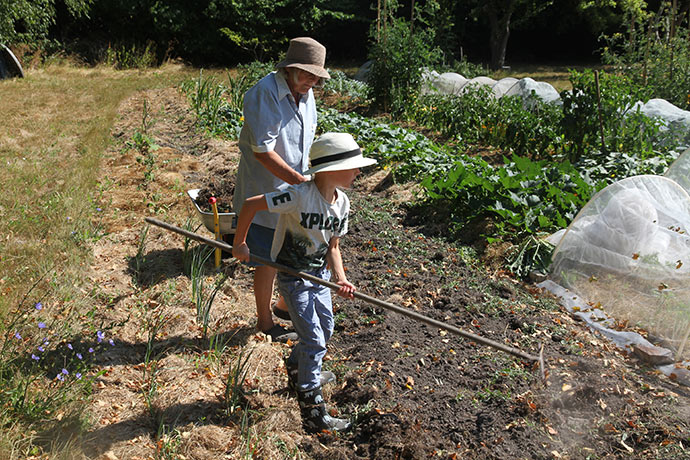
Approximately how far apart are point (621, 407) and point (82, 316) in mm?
3292

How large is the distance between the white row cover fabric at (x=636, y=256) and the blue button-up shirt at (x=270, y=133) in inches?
95.5

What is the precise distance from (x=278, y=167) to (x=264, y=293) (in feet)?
2.88

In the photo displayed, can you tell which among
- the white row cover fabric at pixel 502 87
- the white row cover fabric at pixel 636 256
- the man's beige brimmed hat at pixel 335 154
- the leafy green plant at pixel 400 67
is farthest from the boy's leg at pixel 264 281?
the leafy green plant at pixel 400 67

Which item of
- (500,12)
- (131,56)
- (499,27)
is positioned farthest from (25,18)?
(500,12)

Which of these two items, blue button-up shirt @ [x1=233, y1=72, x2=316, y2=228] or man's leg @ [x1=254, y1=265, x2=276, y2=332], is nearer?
blue button-up shirt @ [x1=233, y1=72, x2=316, y2=228]

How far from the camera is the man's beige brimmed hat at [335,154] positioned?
277 cm

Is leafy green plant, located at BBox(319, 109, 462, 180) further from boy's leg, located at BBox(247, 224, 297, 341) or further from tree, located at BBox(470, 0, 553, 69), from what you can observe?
tree, located at BBox(470, 0, 553, 69)

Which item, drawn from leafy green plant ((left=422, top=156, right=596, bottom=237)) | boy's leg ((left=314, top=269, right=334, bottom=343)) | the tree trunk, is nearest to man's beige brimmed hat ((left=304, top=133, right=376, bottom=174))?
boy's leg ((left=314, top=269, right=334, bottom=343))

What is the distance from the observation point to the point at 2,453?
7.75ft

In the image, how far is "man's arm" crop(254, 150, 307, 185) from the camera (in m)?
3.25

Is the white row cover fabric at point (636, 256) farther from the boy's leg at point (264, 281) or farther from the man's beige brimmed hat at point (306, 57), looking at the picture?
the man's beige brimmed hat at point (306, 57)

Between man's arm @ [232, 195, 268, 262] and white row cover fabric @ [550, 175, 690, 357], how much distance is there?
284 centimetres

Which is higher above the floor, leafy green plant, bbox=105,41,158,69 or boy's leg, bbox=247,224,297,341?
leafy green plant, bbox=105,41,158,69

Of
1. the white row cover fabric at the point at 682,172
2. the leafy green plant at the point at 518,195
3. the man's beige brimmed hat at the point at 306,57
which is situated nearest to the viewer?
the man's beige brimmed hat at the point at 306,57
